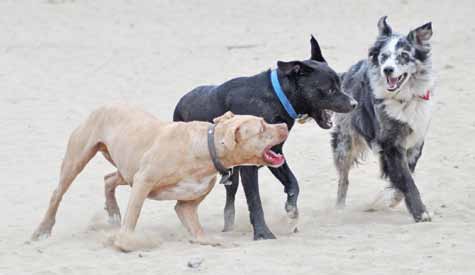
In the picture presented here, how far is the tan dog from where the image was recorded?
298 inches

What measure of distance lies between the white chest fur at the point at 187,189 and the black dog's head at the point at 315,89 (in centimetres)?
95

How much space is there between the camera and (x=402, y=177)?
8.88m

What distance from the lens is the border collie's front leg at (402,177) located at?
874 centimetres

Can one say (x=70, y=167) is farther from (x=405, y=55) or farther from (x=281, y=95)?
(x=405, y=55)

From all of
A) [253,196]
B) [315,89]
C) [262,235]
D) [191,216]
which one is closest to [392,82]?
[315,89]

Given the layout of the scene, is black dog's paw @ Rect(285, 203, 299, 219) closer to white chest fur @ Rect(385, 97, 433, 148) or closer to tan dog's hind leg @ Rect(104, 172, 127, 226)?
white chest fur @ Rect(385, 97, 433, 148)

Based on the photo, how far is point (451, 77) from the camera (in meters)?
13.9

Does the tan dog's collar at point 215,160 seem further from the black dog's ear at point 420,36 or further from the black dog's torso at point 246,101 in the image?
the black dog's ear at point 420,36

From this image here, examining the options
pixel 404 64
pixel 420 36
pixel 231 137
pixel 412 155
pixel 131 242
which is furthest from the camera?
pixel 412 155

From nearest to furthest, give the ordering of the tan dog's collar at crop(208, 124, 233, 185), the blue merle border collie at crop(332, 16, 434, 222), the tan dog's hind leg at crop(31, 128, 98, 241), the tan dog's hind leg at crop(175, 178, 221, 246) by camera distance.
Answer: the tan dog's collar at crop(208, 124, 233, 185) → the tan dog's hind leg at crop(175, 178, 221, 246) → the tan dog's hind leg at crop(31, 128, 98, 241) → the blue merle border collie at crop(332, 16, 434, 222)

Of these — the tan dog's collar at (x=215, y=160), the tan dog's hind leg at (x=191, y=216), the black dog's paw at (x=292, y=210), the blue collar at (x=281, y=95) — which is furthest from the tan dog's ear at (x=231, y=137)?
the black dog's paw at (x=292, y=210)

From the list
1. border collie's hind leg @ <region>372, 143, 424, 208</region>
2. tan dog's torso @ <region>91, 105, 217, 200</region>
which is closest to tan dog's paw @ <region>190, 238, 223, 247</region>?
tan dog's torso @ <region>91, 105, 217, 200</region>

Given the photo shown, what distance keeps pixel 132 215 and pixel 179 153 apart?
55 cm

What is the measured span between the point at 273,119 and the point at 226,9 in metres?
10.2
